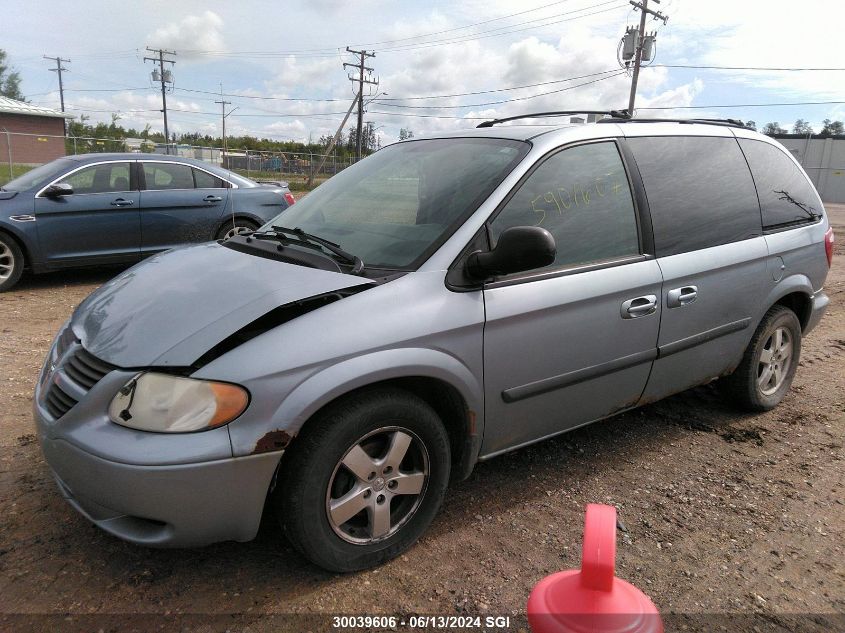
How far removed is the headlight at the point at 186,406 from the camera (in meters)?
2.07

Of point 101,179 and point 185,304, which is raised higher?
point 101,179

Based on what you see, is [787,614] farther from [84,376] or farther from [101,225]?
[101,225]

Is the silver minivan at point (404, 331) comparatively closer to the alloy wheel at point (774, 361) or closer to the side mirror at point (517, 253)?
the side mirror at point (517, 253)

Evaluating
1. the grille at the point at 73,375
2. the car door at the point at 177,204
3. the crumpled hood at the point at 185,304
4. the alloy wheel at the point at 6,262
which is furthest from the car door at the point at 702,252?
the alloy wheel at the point at 6,262

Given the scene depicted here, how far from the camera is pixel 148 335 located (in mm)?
2275

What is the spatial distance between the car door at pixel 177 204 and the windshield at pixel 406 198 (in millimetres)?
4909

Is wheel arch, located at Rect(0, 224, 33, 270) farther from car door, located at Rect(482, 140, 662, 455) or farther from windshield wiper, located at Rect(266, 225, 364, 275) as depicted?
car door, located at Rect(482, 140, 662, 455)

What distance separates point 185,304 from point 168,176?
630 cm

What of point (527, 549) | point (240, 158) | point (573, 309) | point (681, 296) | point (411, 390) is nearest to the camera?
point (411, 390)

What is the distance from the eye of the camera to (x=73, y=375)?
2.35 m

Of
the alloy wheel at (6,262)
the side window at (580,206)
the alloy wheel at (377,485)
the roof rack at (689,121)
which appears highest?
the roof rack at (689,121)

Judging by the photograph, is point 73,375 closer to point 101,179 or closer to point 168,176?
point 101,179

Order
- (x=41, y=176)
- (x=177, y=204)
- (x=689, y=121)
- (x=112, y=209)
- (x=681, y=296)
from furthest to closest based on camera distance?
(x=177, y=204), (x=112, y=209), (x=41, y=176), (x=689, y=121), (x=681, y=296)

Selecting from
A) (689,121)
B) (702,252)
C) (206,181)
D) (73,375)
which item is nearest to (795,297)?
(702,252)
